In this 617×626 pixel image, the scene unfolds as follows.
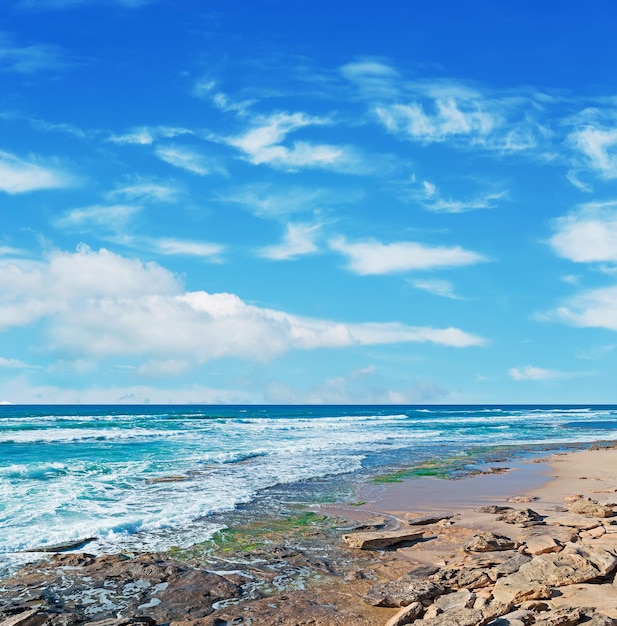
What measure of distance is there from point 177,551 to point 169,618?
2.95m

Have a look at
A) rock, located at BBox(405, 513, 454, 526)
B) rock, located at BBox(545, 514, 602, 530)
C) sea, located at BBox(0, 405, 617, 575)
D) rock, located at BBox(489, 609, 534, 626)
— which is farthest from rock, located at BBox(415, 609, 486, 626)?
rock, located at BBox(405, 513, 454, 526)

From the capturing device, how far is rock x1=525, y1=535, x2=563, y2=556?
8977mm

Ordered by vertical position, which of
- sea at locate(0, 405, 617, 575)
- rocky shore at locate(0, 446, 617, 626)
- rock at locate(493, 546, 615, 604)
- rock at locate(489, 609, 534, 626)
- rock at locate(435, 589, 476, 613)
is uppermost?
rock at locate(493, 546, 615, 604)

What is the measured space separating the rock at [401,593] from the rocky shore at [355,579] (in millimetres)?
15

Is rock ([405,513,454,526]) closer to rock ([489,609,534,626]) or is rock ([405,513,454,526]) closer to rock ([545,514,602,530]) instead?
rock ([545,514,602,530])

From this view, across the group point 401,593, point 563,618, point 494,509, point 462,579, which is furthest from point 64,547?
point 494,509

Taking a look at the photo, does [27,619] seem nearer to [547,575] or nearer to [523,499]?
[547,575]

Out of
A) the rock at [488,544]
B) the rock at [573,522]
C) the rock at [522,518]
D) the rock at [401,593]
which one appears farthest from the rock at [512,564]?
the rock at [522,518]

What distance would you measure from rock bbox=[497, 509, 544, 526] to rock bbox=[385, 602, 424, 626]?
5.56 metres

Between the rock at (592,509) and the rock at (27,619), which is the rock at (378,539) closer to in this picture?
the rock at (592,509)

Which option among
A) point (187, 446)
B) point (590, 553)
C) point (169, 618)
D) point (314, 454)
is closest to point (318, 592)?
point (169, 618)

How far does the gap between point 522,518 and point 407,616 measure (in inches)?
241

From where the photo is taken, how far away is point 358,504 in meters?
14.2

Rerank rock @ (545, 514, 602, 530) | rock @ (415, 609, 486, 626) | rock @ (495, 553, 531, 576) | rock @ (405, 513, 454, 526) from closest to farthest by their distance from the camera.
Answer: rock @ (415, 609, 486, 626) → rock @ (495, 553, 531, 576) → rock @ (545, 514, 602, 530) → rock @ (405, 513, 454, 526)
